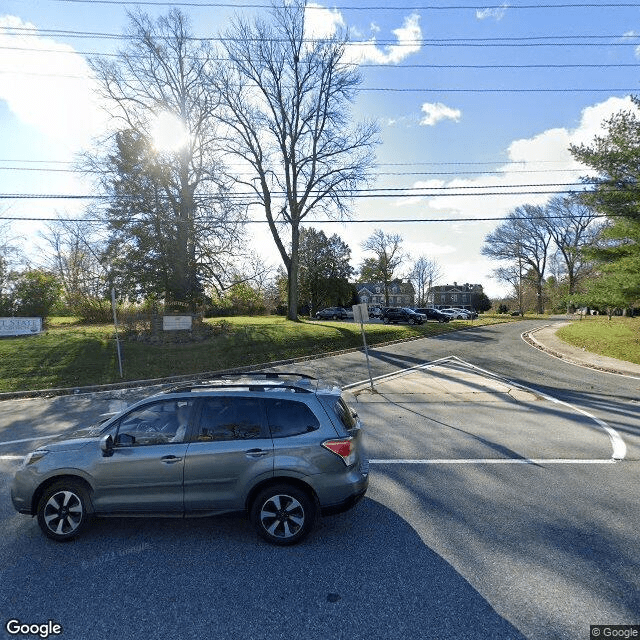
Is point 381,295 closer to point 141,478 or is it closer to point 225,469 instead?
point 225,469

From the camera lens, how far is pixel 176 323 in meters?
20.0

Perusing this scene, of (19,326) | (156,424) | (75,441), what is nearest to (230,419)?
(156,424)

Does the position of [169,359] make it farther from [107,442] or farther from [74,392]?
[107,442]

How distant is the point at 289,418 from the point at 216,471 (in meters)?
0.88

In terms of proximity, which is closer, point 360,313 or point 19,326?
point 360,313

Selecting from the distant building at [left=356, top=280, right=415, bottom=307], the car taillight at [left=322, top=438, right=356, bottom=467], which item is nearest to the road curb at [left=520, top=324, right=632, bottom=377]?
the car taillight at [left=322, top=438, right=356, bottom=467]

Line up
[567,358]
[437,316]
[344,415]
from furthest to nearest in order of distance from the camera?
1. [437,316]
2. [567,358]
3. [344,415]

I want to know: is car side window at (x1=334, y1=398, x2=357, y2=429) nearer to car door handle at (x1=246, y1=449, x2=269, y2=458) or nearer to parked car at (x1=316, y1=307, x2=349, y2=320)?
car door handle at (x1=246, y1=449, x2=269, y2=458)

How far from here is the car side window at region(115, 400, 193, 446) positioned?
4.19m

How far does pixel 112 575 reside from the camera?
139 inches

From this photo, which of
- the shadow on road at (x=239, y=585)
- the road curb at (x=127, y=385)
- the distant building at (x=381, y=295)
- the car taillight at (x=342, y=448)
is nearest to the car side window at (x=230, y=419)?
the car taillight at (x=342, y=448)

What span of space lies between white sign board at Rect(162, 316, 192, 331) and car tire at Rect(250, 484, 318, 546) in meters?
17.3

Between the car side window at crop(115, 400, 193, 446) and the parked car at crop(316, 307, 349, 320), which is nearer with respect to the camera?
the car side window at crop(115, 400, 193, 446)

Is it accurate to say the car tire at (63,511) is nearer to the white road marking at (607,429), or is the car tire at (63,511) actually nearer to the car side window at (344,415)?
the car side window at (344,415)
